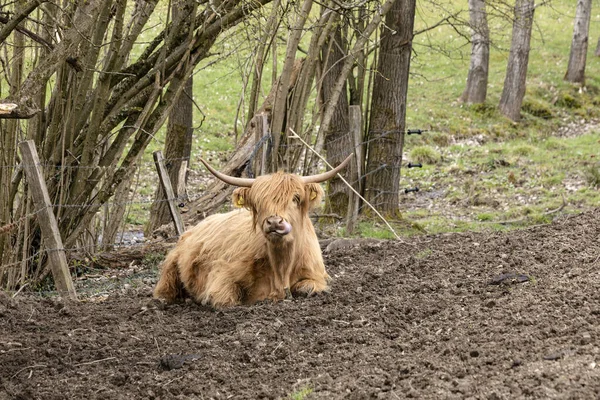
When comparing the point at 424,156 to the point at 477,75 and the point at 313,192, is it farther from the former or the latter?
the point at 313,192

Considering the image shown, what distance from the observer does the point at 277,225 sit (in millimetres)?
6641

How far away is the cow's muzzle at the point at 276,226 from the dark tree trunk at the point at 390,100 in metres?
4.93

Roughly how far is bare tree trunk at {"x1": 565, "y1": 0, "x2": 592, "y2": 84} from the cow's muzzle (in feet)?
68.2

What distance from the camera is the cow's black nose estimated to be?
6.64 m

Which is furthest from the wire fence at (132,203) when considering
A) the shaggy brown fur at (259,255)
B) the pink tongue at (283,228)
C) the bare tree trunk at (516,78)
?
the bare tree trunk at (516,78)

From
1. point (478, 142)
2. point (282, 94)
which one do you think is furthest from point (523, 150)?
point (282, 94)

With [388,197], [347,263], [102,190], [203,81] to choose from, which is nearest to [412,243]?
[347,263]

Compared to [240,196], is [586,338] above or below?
below

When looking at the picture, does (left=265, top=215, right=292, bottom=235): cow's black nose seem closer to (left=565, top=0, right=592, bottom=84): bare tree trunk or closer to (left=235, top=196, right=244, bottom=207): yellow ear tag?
(left=235, top=196, right=244, bottom=207): yellow ear tag

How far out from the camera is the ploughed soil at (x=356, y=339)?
4344 mm

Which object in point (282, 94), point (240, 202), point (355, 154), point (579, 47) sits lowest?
point (240, 202)

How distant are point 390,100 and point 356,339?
21.5 ft

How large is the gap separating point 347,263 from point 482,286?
7.74ft

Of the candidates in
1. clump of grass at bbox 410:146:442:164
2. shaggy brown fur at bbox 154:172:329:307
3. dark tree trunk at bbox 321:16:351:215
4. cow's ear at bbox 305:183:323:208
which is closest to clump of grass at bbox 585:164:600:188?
clump of grass at bbox 410:146:442:164
